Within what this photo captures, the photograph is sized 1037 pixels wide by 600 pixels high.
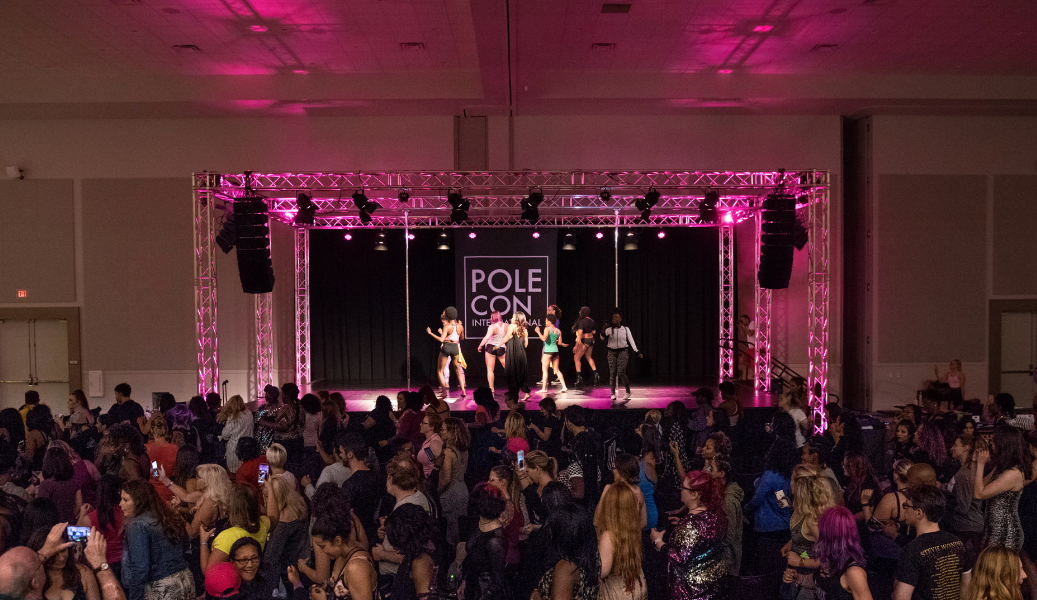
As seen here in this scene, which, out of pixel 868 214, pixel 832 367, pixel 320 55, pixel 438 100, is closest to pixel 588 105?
pixel 438 100

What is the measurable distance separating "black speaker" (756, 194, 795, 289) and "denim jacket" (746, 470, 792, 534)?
5.76 meters

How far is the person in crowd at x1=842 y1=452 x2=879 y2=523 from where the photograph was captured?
4996mm

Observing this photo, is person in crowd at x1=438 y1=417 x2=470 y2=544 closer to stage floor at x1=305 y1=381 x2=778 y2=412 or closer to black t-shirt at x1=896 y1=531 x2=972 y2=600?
black t-shirt at x1=896 y1=531 x2=972 y2=600

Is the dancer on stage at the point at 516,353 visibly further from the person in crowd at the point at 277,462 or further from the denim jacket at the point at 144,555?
the denim jacket at the point at 144,555

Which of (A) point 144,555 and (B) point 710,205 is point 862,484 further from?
(B) point 710,205

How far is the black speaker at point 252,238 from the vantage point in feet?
33.4

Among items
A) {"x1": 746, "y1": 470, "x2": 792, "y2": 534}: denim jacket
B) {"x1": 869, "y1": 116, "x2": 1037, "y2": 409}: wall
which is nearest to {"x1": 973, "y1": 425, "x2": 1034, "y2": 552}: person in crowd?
{"x1": 746, "y1": 470, "x2": 792, "y2": 534}: denim jacket

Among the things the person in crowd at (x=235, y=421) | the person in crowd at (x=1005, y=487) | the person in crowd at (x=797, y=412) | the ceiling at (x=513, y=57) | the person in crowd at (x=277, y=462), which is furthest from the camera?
→ the ceiling at (x=513, y=57)

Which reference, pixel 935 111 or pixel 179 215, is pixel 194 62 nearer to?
pixel 179 215

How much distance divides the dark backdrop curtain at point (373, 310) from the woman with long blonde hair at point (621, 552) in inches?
468

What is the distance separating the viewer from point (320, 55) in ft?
35.2

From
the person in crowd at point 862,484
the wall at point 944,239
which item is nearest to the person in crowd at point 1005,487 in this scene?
the person in crowd at point 862,484

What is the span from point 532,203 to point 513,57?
6.72 feet

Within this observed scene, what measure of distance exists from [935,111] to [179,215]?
507 inches
